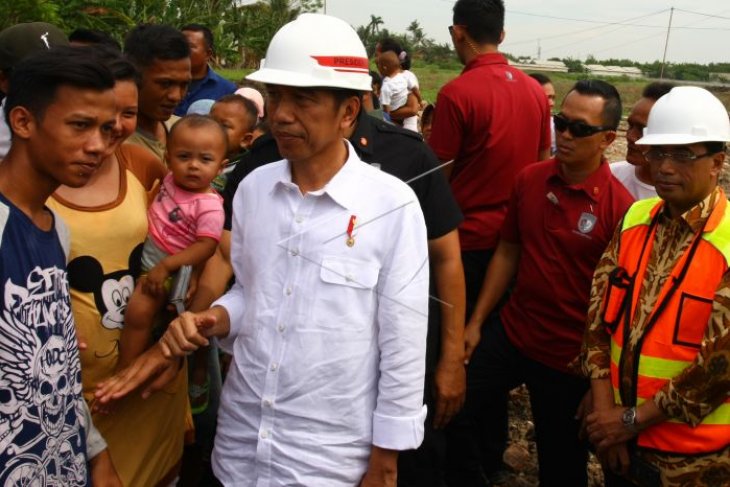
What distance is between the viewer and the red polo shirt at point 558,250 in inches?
125

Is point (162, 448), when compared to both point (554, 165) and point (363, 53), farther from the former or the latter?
point (554, 165)

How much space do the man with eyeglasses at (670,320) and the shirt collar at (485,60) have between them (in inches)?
58.2

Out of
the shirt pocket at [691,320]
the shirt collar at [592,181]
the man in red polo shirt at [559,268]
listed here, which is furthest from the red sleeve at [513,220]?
the shirt pocket at [691,320]

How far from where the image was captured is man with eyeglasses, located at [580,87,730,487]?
2.47 m

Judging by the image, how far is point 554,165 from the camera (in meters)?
3.38

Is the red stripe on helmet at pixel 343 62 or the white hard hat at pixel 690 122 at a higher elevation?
the red stripe on helmet at pixel 343 62

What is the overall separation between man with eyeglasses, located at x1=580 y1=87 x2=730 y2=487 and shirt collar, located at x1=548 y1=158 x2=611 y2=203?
32 cm

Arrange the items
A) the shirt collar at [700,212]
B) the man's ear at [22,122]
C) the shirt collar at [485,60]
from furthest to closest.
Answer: the shirt collar at [485,60] → the shirt collar at [700,212] → the man's ear at [22,122]

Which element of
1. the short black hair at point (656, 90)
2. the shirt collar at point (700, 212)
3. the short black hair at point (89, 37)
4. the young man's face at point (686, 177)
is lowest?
the shirt collar at point (700, 212)

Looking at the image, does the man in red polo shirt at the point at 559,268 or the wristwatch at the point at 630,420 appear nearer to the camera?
the wristwatch at the point at 630,420

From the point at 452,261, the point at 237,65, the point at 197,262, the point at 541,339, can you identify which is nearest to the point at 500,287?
the point at 541,339

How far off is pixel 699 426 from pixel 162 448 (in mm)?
1921

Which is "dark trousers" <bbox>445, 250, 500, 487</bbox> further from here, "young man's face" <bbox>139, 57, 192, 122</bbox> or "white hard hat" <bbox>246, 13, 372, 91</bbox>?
"white hard hat" <bbox>246, 13, 372, 91</bbox>

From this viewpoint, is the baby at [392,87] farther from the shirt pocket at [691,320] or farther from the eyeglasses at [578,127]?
the shirt pocket at [691,320]
